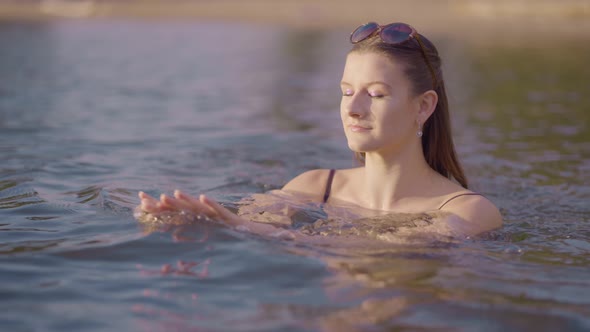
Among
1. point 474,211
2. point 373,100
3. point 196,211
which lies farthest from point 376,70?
point 196,211

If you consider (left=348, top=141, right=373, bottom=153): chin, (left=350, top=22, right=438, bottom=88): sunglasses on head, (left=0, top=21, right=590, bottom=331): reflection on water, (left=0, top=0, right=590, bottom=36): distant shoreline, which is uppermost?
(left=0, top=0, right=590, bottom=36): distant shoreline

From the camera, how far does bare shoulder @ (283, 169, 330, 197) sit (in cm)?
525

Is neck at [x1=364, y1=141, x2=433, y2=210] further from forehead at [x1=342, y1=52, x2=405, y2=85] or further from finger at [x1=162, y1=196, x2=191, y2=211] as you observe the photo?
finger at [x1=162, y1=196, x2=191, y2=211]

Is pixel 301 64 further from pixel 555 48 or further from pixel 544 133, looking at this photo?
pixel 544 133

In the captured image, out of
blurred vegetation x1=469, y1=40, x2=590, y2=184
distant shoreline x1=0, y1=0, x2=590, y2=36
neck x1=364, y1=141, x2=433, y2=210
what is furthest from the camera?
distant shoreline x1=0, y1=0, x2=590, y2=36

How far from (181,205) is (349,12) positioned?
142 feet

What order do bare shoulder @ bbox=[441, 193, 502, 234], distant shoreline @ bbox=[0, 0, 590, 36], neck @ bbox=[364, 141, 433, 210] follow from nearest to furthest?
bare shoulder @ bbox=[441, 193, 502, 234]
neck @ bbox=[364, 141, 433, 210]
distant shoreline @ bbox=[0, 0, 590, 36]

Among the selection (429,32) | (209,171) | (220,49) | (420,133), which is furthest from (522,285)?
(429,32)

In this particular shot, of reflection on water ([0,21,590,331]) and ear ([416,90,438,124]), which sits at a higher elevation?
ear ([416,90,438,124])

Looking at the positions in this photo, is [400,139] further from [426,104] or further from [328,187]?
[328,187]

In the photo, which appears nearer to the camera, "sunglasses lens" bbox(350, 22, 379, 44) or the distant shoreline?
"sunglasses lens" bbox(350, 22, 379, 44)

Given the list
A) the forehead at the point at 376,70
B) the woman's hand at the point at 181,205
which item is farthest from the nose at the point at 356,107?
the woman's hand at the point at 181,205

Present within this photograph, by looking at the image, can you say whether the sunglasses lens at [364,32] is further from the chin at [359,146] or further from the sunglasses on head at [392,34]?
the chin at [359,146]

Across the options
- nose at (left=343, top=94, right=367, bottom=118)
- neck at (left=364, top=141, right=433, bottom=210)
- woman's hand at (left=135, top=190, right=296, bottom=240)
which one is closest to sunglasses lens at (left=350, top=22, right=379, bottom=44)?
nose at (left=343, top=94, right=367, bottom=118)
